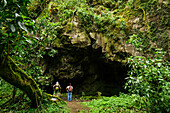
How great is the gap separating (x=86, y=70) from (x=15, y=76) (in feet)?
29.3

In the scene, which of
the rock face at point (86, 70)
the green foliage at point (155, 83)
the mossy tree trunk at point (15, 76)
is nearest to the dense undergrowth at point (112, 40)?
the green foliage at point (155, 83)

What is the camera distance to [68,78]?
10211 mm

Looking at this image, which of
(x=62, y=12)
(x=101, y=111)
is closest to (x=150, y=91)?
(x=101, y=111)

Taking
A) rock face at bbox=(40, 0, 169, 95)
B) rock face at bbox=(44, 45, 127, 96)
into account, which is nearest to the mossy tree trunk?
rock face at bbox=(40, 0, 169, 95)

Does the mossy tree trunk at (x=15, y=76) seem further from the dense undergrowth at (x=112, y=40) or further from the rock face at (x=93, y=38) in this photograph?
the rock face at (x=93, y=38)

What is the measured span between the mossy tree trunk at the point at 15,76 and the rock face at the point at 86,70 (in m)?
6.04

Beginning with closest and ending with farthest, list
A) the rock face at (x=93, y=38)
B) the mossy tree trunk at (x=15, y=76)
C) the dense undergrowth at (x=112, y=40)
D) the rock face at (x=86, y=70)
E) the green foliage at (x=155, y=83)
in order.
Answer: the mossy tree trunk at (x=15, y=76), the green foliage at (x=155, y=83), the dense undergrowth at (x=112, y=40), the rock face at (x=93, y=38), the rock face at (x=86, y=70)

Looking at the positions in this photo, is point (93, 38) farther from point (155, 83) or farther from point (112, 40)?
point (155, 83)

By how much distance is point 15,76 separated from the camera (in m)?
2.56

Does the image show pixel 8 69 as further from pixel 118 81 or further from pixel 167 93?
pixel 118 81

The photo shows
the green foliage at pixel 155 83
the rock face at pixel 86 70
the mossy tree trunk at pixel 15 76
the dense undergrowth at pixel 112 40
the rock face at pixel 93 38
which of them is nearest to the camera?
the mossy tree trunk at pixel 15 76

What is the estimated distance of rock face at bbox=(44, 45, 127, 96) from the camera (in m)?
9.50

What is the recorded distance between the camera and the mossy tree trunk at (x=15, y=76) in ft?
7.18

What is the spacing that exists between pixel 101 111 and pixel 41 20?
535 centimetres
